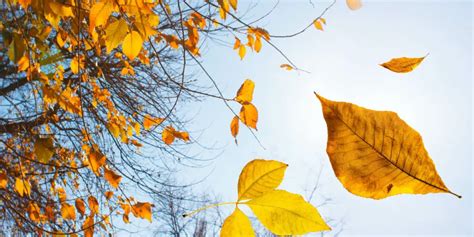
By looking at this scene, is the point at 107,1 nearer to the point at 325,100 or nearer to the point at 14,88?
the point at 325,100

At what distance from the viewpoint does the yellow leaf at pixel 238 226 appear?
24 centimetres

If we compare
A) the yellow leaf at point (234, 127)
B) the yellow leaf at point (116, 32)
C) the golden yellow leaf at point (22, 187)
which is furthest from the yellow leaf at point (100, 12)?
the golden yellow leaf at point (22, 187)

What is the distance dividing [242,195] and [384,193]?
0.09 meters

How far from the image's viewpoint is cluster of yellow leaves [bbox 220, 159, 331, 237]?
235 millimetres

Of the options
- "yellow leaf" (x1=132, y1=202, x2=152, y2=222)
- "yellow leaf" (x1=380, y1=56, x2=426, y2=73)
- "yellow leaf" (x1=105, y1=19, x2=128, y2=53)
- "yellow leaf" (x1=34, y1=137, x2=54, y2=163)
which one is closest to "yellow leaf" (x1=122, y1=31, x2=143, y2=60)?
"yellow leaf" (x1=105, y1=19, x2=128, y2=53)

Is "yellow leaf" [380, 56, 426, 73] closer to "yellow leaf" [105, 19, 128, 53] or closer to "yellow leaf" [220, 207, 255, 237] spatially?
"yellow leaf" [220, 207, 255, 237]

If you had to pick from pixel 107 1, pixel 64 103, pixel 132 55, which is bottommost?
pixel 132 55

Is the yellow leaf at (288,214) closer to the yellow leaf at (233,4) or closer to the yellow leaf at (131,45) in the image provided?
the yellow leaf at (131,45)

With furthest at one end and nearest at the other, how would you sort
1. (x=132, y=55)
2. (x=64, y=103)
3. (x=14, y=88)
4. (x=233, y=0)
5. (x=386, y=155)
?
(x=14, y=88), (x=64, y=103), (x=233, y=0), (x=132, y=55), (x=386, y=155)

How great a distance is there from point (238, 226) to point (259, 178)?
4cm

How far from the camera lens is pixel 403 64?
12.4 inches

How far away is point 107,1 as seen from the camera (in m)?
0.77

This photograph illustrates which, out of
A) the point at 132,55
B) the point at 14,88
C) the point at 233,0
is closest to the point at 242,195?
the point at 132,55

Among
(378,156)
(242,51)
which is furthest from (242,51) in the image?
(378,156)
